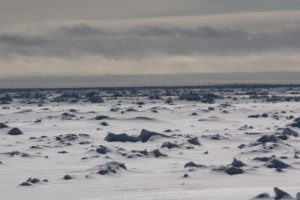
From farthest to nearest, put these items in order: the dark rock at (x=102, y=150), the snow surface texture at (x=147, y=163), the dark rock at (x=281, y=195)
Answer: the dark rock at (x=102, y=150), the snow surface texture at (x=147, y=163), the dark rock at (x=281, y=195)

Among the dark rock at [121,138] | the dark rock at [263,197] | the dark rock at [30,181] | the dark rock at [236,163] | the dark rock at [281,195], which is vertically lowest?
the dark rock at [121,138]

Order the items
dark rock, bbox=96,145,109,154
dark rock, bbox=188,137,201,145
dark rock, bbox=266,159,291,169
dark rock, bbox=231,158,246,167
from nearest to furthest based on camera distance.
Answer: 1. dark rock, bbox=231,158,246,167
2. dark rock, bbox=266,159,291,169
3. dark rock, bbox=96,145,109,154
4. dark rock, bbox=188,137,201,145

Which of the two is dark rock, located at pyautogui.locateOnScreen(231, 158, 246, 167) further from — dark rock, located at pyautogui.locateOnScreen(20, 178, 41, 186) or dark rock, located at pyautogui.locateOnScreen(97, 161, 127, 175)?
dark rock, located at pyautogui.locateOnScreen(20, 178, 41, 186)

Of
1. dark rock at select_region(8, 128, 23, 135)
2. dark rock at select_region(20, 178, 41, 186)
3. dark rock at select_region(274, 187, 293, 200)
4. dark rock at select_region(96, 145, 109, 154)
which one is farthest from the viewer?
dark rock at select_region(8, 128, 23, 135)

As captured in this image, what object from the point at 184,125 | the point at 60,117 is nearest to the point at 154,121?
the point at 184,125

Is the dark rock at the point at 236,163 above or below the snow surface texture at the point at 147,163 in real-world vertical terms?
above

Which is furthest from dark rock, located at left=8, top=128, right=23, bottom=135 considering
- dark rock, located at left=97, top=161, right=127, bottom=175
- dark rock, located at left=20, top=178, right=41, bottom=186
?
dark rock, located at left=20, top=178, right=41, bottom=186

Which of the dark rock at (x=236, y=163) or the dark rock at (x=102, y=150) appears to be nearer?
the dark rock at (x=236, y=163)

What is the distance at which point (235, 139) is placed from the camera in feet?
92.5

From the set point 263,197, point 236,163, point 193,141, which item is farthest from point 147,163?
point 263,197

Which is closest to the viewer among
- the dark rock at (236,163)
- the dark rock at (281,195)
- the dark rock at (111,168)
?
the dark rock at (281,195)

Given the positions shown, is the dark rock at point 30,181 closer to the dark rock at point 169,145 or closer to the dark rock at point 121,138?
the dark rock at point 169,145

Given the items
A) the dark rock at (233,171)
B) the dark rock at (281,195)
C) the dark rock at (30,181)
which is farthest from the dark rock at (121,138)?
the dark rock at (281,195)

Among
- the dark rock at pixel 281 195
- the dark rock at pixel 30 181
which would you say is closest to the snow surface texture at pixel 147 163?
the dark rock at pixel 30 181
